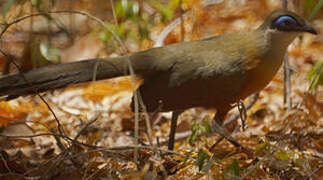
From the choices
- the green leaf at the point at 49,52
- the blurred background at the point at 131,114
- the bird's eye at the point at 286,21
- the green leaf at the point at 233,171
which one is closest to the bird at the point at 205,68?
the bird's eye at the point at 286,21

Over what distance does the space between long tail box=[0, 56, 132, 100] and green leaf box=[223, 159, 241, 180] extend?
3.63 ft

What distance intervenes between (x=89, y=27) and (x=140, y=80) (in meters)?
3.90

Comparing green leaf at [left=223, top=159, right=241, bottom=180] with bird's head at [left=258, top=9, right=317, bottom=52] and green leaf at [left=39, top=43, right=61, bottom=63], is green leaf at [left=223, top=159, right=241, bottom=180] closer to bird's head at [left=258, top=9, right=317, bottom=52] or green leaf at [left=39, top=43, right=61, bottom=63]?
bird's head at [left=258, top=9, right=317, bottom=52]

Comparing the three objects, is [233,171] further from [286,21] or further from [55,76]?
[286,21]

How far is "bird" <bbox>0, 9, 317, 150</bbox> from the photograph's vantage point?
3535mm

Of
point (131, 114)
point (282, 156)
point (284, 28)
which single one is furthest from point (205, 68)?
point (131, 114)

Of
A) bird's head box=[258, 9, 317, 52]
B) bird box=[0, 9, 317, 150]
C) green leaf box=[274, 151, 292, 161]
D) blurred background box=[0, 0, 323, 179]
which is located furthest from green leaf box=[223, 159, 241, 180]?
bird's head box=[258, 9, 317, 52]

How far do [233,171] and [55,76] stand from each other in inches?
59.7

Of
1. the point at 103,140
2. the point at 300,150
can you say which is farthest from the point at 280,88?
the point at 103,140

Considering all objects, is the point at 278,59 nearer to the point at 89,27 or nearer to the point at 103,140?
the point at 103,140

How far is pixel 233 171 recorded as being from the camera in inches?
98.7

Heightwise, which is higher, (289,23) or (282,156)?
(289,23)

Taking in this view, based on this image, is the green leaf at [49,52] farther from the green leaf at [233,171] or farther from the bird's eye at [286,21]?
the green leaf at [233,171]

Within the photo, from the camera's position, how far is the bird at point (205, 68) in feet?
11.6
